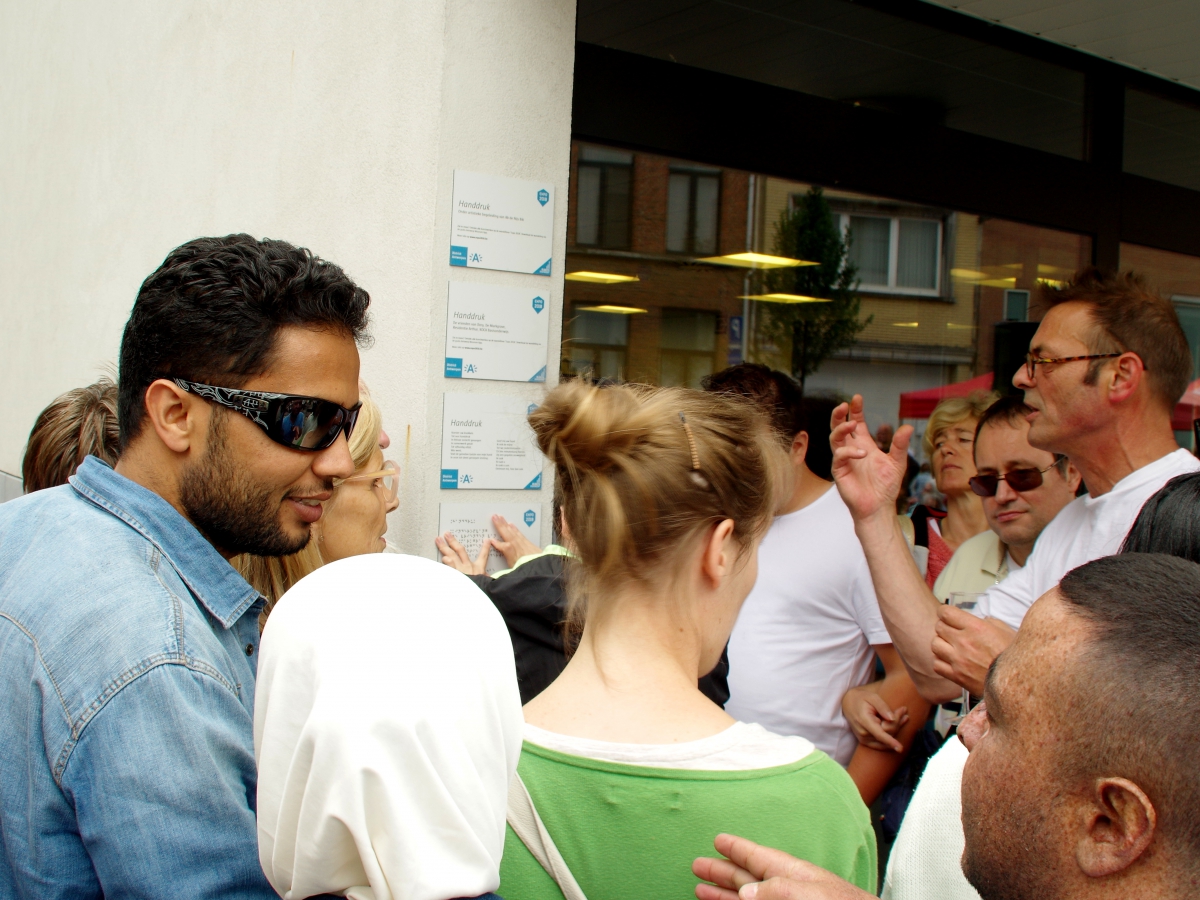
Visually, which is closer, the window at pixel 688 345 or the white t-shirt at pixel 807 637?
the white t-shirt at pixel 807 637

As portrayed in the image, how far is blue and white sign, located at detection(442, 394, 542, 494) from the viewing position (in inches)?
130

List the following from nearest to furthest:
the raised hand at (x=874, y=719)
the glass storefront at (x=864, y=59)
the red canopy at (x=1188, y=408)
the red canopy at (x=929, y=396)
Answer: the raised hand at (x=874, y=719)
the glass storefront at (x=864, y=59)
the red canopy at (x=929, y=396)
the red canopy at (x=1188, y=408)

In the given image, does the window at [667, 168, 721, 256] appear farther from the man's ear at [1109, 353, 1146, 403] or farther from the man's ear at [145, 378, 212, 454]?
the man's ear at [145, 378, 212, 454]

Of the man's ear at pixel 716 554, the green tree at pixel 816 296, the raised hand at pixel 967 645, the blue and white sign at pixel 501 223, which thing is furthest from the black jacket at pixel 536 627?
the green tree at pixel 816 296

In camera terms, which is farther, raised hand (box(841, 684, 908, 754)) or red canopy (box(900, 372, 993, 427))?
red canopy (box(900, 372, 993, 427))

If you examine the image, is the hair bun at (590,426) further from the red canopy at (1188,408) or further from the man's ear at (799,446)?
the red canopy at (1188,408)

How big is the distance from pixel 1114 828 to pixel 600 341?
430 centimetres

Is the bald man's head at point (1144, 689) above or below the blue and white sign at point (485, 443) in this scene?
below

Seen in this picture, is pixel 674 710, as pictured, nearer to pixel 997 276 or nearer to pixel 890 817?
pixel 890 817

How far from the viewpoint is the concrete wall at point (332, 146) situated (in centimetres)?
327

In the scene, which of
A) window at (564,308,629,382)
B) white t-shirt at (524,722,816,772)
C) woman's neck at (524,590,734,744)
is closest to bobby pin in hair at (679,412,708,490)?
woman's neck at (524,590,734,744)

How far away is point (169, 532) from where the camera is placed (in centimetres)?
156

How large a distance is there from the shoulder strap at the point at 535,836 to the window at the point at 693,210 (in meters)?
3.76

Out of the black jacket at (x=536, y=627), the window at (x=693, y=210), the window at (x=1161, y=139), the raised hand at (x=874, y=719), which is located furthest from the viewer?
the window at (x=1161, y=139)
